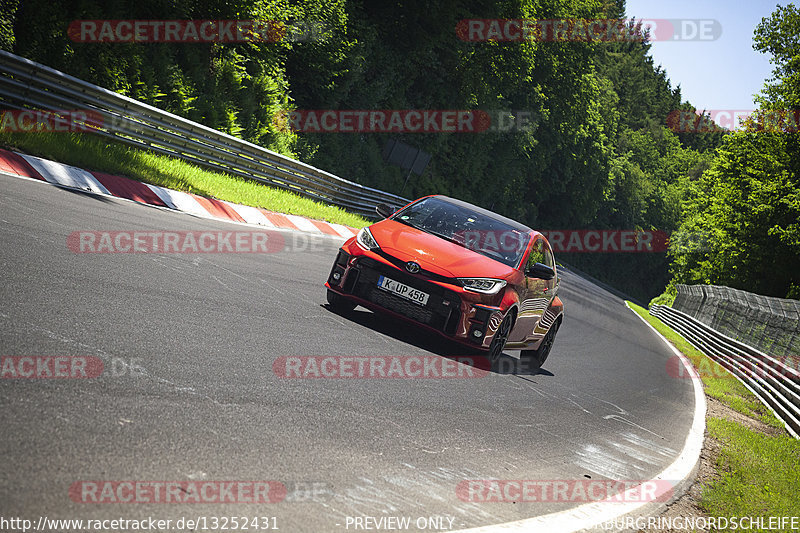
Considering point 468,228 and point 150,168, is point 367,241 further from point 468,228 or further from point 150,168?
point 150,168

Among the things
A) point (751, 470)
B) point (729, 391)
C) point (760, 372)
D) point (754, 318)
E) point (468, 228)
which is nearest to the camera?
point (751, 470)

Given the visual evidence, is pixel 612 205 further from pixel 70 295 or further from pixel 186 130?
pixel 70 295

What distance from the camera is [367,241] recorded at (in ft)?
29.3

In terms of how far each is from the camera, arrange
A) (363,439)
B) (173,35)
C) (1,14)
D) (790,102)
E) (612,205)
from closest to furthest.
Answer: (363,439)
(1,14)
(173,35)
(790,102)
(612,205)

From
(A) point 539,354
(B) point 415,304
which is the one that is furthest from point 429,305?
(A) point 539,354

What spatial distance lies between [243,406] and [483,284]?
13.4 ft

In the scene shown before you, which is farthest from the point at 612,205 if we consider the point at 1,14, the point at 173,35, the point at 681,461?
the point at 681,461

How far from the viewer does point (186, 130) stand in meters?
17.8

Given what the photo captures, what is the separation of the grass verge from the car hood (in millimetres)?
3079

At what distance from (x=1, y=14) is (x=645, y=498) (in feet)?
52.0

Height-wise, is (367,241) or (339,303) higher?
(367,241)

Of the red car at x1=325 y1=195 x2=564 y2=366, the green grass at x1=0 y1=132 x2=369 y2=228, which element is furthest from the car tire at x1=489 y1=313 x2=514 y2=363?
the green grass at x1=0 y1=132 x2=369 y2=228

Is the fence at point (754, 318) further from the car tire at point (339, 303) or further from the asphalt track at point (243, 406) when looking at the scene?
the car tire at point (339, 303)

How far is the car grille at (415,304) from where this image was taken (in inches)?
Answer: 331
